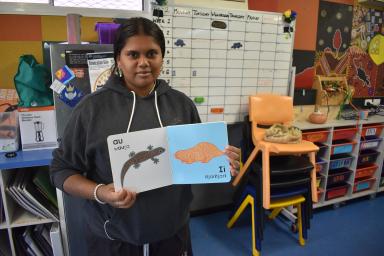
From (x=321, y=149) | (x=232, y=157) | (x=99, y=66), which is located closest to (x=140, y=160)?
(x=232, y=157)

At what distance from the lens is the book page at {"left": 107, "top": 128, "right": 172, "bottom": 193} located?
831 millimetres

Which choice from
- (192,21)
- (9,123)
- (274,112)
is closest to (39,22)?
(9,123)

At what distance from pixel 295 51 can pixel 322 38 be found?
367 mm

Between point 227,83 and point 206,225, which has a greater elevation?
point 227,83

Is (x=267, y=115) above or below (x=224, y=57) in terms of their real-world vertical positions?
below

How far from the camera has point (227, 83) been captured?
2227 mm

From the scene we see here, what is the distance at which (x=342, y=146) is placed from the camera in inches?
102

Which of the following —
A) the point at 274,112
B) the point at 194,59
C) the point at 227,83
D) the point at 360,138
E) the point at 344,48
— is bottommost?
the point at 360,138

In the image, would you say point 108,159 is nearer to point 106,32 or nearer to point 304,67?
point 106,32

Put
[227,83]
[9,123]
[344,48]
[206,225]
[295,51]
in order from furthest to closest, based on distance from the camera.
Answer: [344,48], [295,51], [206,225], [227,83], [9,123]

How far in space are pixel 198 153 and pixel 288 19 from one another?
1857 mm

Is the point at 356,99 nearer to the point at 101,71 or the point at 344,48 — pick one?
the point at 344,48

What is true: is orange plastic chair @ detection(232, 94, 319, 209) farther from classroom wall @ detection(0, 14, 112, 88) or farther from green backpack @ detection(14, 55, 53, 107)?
classroom wall @ detection(0, 14, 112, 88)

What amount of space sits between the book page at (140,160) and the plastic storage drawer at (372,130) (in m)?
2.53
